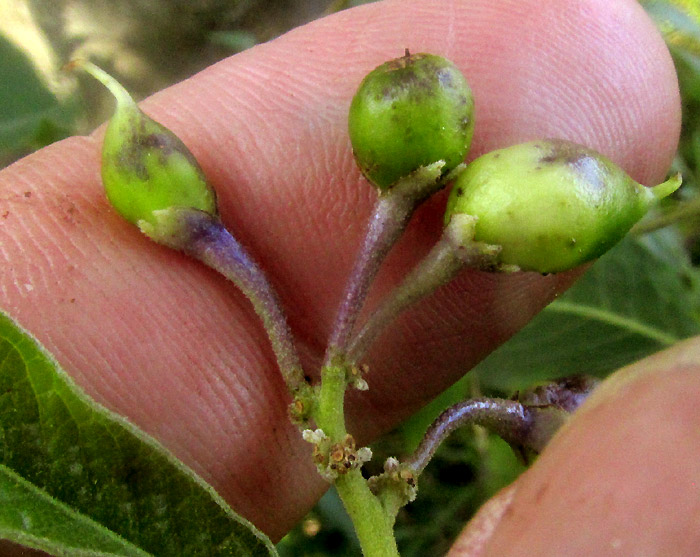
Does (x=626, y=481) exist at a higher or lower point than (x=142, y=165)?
lower

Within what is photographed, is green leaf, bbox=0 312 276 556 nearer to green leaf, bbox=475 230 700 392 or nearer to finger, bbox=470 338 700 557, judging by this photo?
finger, bbox=470 338 700 557

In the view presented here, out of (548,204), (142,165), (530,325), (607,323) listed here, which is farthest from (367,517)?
(607,323)

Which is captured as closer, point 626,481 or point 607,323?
point 626,481

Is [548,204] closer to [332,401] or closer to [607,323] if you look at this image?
[332,401]

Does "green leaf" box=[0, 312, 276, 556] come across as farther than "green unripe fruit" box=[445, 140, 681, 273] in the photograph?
No

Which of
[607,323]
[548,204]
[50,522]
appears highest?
[548,204]

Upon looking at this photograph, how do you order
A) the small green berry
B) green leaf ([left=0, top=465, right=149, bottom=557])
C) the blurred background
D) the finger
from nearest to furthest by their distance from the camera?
the finger
green leaf ([left=0, top=465, right=149, bottom=557])
the small green berry
the blurred background

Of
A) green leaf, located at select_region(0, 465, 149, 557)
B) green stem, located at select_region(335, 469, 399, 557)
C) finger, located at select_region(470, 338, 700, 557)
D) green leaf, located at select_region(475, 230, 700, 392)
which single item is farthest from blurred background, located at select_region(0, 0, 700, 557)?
green leaf, located at select_region(0, 465, 149, 557)

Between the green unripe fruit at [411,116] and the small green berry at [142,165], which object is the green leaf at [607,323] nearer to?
the green unripe fruit at [411,116]

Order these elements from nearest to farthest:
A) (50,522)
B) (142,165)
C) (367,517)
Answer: (50,522) < (367,517) < (142,165)
